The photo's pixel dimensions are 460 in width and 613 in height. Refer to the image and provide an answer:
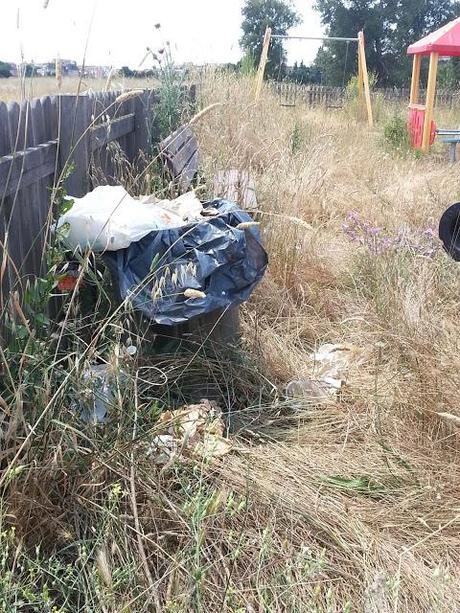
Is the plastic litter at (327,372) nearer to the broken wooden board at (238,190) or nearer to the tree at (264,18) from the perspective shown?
the broken wooden board at (238,190)

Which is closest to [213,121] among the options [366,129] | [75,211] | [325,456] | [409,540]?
[75,211]

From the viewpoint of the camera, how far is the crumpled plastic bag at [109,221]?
264 centimetres

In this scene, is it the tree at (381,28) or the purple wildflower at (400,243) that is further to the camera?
the tree at (381,28)

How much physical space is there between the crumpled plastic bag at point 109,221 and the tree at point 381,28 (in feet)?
125

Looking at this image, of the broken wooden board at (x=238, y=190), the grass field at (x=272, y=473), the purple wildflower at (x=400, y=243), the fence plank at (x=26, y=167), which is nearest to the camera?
the grass field at (x=272, y=473)

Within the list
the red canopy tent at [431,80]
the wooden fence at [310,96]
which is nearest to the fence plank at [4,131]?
the red canopy tent at [431,80]

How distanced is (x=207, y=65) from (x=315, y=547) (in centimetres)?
856

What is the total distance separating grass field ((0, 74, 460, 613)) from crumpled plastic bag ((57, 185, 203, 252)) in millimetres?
333

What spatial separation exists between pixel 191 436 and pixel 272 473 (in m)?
0.32

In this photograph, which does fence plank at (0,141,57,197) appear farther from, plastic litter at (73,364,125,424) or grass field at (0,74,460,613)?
plastic litter at (73,364,125,424)

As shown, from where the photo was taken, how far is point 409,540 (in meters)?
2.12

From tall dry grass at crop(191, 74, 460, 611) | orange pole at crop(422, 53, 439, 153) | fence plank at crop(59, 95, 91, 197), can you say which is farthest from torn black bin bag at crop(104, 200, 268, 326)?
orange pole at crop(422, 53, 439, 153)

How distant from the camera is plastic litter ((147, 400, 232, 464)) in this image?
2.05 m

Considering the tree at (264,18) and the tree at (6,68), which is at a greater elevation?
the tree at (264,18)
